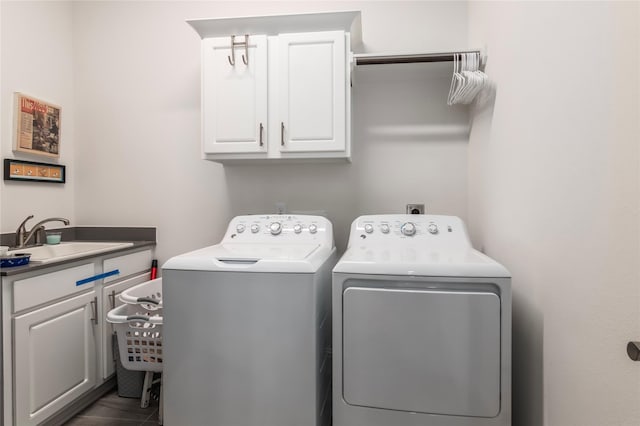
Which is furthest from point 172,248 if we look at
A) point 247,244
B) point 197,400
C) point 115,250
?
point 197,400

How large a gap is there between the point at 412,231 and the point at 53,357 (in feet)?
6.37

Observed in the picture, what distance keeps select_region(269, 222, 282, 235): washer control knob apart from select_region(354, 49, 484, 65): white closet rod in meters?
1.10

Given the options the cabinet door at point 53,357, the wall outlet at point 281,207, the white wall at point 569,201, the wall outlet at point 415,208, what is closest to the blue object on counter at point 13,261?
the cabinet door at point 53,357

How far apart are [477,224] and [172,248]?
6.90 ft

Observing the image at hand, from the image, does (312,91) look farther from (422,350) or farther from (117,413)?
(117,413)

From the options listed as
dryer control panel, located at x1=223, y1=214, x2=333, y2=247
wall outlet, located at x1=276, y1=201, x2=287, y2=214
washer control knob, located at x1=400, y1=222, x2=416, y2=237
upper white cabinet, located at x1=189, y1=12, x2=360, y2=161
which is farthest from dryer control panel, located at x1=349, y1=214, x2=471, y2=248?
wall outlet, located at x1=276, y1=201, x2=287, y2=214

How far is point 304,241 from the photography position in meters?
1.94

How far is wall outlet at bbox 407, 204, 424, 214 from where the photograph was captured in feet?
7.02

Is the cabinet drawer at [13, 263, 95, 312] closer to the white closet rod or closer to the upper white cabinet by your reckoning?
the upper white cabinet

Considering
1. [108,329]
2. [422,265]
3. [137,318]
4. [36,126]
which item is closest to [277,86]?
[422,265]

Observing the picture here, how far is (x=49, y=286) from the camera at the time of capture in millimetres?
1721

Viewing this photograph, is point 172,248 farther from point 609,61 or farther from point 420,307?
point 609,61

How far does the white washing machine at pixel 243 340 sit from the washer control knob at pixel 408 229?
1.88 ft

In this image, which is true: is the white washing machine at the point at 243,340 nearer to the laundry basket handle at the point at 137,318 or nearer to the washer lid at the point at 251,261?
the washer lid at the point at 251,261
